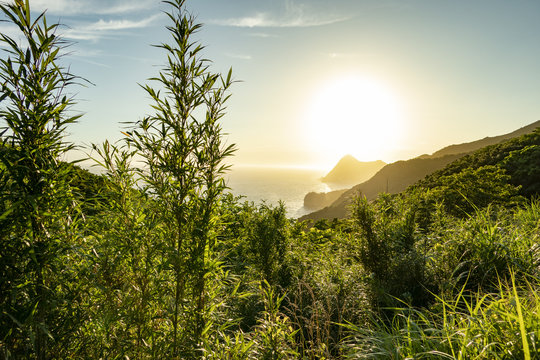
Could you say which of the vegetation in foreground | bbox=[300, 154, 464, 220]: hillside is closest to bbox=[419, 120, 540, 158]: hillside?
bbox=[300, 154, 464, 220]: hillside

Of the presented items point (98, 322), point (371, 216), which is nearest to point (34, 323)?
point (98, 322)

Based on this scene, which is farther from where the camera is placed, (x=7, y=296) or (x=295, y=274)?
(x=295, y=274)

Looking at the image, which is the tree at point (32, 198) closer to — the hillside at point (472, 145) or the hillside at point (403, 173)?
the hillside at point (403, 173)

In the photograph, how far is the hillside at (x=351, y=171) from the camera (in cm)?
15712

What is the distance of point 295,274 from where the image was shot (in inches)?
228

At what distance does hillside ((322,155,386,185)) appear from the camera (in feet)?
516

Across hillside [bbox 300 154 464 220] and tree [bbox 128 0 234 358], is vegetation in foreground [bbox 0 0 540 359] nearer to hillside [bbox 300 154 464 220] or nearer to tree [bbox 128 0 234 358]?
tree [bbox 128 0 234 358]

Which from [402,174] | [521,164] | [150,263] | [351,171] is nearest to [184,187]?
[150,263]

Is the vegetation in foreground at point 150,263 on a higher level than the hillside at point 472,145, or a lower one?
lower

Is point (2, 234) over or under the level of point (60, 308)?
over

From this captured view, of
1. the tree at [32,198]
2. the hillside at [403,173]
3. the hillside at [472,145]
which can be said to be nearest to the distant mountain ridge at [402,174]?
the hillside at [403,173]

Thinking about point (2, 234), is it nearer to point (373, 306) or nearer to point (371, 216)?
point (373, 306)

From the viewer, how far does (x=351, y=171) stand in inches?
6870

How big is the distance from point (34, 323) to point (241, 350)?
161 centimetres
